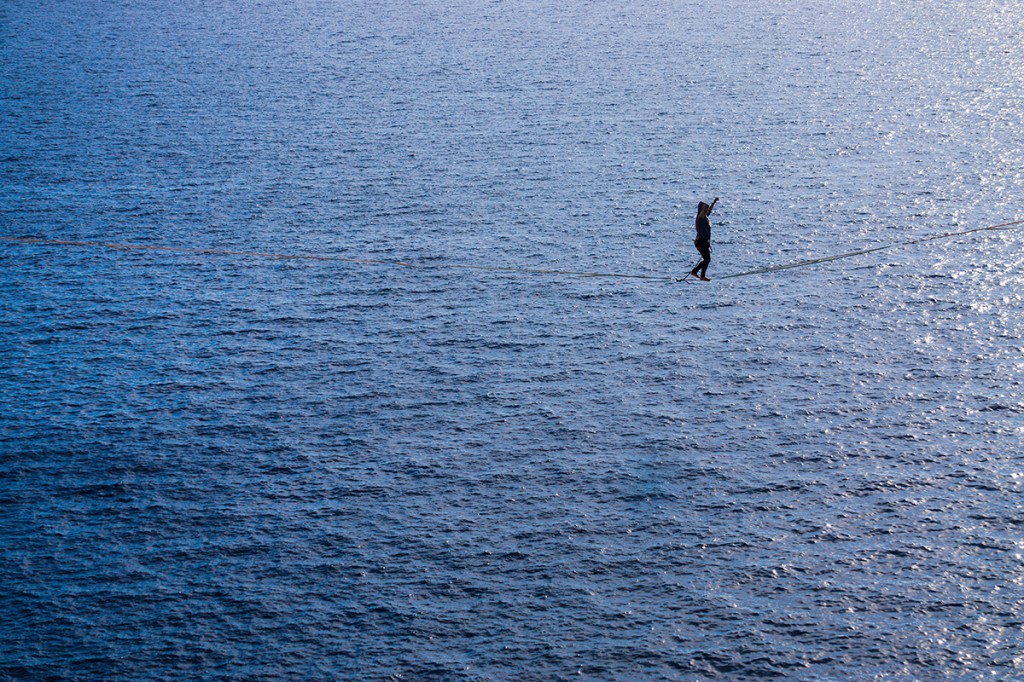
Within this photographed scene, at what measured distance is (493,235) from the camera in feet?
227

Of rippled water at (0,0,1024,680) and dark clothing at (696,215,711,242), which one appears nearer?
A: rippled water at (0,0,1024,680)

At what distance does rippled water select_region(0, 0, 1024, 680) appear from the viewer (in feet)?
130

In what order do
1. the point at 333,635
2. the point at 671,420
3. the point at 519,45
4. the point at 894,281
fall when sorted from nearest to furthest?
the point at 333,635 < the point at 671,420 < the point at 894,281 < the point at 519,45

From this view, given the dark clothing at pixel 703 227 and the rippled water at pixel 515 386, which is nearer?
the rippled water at pixel 515 386

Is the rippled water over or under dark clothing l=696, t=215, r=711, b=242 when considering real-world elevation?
under

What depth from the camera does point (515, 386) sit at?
53625 mm

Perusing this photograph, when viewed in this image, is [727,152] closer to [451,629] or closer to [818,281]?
[818,281]

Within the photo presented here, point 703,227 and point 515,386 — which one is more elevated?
point 703,227

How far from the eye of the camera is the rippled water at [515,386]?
130 feet

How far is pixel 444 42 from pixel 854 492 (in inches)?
→ 3286

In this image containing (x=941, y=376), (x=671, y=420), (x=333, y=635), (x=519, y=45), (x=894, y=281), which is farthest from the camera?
(x=519, y=45)

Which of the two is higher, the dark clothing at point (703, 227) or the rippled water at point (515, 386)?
the dark clothing at point (703, 227)

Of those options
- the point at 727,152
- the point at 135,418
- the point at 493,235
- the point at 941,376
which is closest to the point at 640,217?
the point at 493,235

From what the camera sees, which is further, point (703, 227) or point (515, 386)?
point (515, 386)
